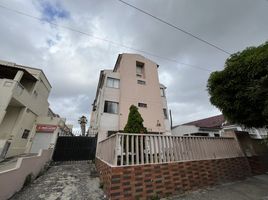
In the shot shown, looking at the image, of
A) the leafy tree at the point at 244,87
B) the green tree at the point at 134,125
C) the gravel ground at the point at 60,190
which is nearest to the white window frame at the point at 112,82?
the green tree at the point at 134,125

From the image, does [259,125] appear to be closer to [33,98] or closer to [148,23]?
[148,23]

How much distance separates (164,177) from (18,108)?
41.1 feet

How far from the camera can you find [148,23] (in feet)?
18.3

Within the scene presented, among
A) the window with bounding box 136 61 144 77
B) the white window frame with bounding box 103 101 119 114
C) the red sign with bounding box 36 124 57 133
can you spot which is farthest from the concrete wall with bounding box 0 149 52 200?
the window with bounding box 136 61 144 77

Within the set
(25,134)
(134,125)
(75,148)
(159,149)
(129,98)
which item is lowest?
(159,149)

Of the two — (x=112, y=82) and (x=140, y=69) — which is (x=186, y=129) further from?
(x=112, y=82)

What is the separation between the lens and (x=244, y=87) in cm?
475

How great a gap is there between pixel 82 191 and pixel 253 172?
24.5 ft

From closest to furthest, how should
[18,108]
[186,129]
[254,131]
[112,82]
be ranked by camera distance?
[18,108]
[112,82]
[254,131]
[186,129]

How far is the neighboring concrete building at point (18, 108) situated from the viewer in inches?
346

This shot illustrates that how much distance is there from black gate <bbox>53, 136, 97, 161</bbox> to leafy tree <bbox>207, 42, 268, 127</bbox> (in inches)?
370

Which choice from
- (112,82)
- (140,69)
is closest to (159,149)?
(112,82)

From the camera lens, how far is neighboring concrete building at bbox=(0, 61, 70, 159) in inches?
346

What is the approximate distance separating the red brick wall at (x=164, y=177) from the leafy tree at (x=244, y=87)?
2086 millimetres
